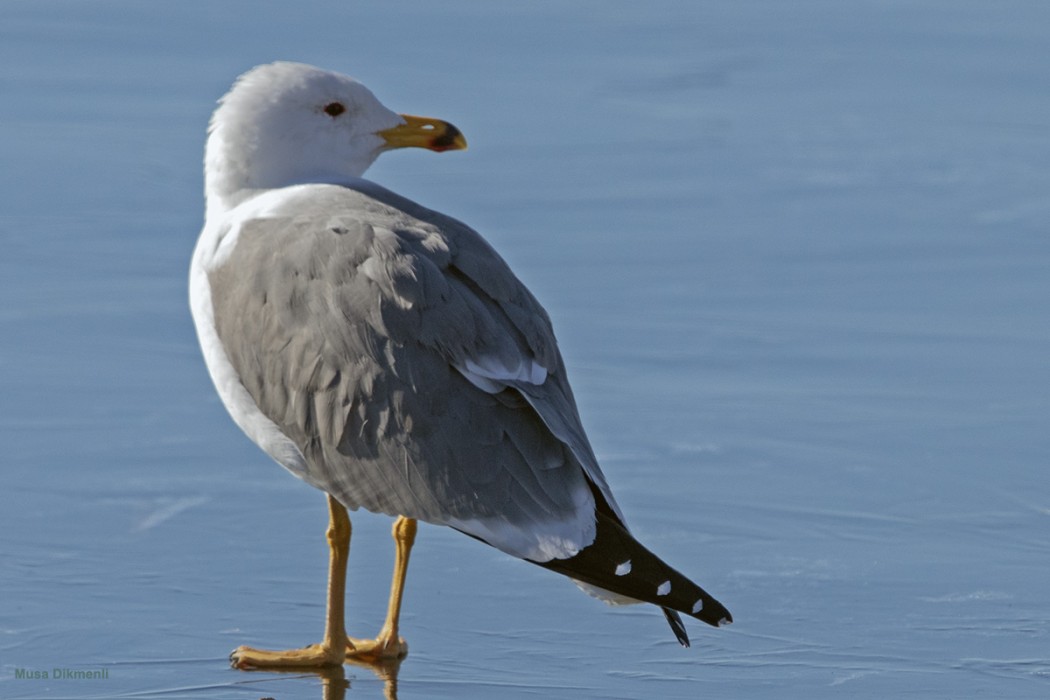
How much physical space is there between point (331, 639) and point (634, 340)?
2735 millimetres

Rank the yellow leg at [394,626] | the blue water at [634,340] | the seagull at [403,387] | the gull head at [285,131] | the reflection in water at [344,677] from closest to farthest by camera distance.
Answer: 1. the seagull at [403,387]
2. the reflection in water at [344,677]
3. the yellow leg at [394,626]
4. the blue water at [634,340]
5. the gull head at [285,131]

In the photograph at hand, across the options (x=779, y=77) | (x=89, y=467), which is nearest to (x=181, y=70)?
(x=779, y=77)

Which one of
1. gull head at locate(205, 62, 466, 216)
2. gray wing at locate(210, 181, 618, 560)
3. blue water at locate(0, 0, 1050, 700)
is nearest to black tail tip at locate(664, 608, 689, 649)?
blue water at locate(0, 0, 1050, 700)

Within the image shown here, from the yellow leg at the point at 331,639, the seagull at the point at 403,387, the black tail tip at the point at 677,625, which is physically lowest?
the yellow leg at the point at 331,639

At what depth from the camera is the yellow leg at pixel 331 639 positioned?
464cm

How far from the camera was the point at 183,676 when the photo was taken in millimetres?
4562

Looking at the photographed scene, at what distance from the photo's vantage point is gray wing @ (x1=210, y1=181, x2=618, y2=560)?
14.5ft

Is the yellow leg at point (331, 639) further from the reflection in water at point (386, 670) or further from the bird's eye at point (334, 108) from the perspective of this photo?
the bird's eye at point (334, 108)

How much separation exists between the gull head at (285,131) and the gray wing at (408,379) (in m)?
0.44

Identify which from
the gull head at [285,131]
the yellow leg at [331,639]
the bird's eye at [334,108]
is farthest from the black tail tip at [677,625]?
the bird's eye at [334,108]

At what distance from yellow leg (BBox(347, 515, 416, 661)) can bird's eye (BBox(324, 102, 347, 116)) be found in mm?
1121

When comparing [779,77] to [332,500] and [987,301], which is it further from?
[332,500]

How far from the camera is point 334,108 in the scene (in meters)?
5.21

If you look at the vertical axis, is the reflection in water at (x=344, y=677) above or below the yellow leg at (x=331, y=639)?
below
